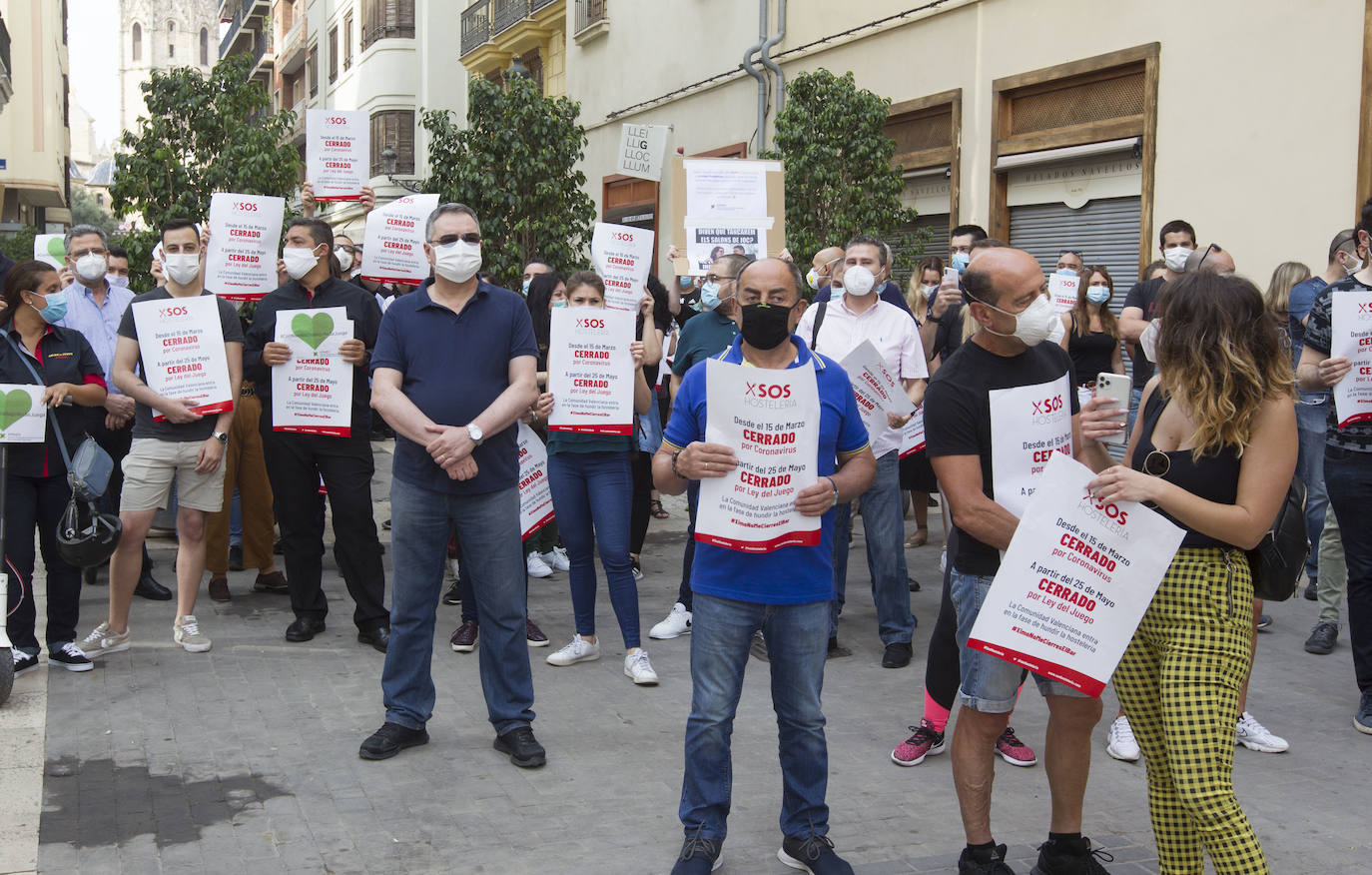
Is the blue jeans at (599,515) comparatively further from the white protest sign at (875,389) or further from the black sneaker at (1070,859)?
the black sneaker at (1070,859)

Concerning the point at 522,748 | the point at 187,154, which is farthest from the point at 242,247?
the point at 187,154

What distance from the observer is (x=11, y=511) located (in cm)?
643

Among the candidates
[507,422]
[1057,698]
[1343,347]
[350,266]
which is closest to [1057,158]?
[350,266]

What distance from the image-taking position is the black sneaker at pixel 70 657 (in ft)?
21.3

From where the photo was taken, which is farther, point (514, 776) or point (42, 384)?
point (42, 384)

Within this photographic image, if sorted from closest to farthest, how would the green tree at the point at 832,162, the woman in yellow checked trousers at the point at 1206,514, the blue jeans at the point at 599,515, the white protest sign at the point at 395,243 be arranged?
the woman in yellow checked trousers at the point at 1206,514
the blue jeans at the point at 599,515
the white protest sign at the point at 395,243
the green tree at the point at 832,162

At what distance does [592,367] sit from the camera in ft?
22.1

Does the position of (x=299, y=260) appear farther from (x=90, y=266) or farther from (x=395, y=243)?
(x=90, y=266)

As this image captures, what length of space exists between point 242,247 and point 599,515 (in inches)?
117

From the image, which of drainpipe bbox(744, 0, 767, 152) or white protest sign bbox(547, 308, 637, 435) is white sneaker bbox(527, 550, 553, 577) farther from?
drainpipe bbox(744, 0, 767, 152)

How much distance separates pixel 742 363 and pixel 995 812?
193 centimetres

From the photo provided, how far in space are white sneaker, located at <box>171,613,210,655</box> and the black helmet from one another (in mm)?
700

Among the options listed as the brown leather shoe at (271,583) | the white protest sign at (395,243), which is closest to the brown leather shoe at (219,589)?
the brown leather shoe at (271,583)

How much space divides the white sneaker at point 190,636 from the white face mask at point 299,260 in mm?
1835
